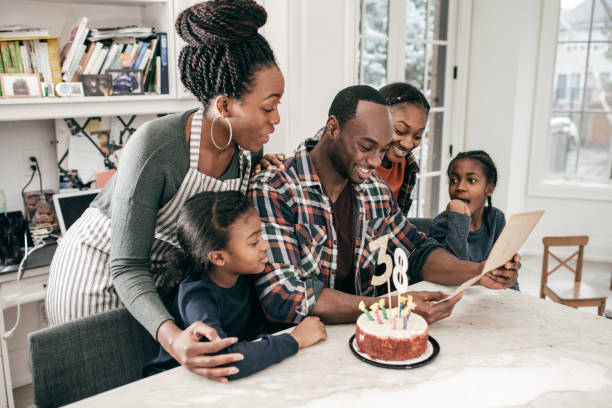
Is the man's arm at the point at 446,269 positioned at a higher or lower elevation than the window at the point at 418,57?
lower

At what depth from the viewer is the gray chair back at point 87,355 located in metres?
1.13

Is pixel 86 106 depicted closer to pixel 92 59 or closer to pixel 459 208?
pixel 92 59

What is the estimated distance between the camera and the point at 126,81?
2.35m

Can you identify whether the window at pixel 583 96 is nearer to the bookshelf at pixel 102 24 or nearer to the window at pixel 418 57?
the window at pixel 418 57

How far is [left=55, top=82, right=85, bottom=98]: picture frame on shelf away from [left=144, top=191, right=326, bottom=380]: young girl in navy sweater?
1248 mm

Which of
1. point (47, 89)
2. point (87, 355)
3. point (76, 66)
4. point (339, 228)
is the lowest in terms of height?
point (87, 355)

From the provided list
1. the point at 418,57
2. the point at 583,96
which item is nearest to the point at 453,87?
the point at 418,57

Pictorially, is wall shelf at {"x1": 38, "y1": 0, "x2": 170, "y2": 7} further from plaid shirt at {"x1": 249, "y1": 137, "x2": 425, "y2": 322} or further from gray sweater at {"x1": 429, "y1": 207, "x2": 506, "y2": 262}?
gray sweater at {"x1": 429, "y1": 207, "x2": 506, "y2": 262}

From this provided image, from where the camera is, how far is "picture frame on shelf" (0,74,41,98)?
2094 mm

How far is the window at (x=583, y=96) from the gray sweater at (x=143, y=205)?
158 inches

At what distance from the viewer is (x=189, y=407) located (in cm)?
91

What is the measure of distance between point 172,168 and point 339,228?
53cm

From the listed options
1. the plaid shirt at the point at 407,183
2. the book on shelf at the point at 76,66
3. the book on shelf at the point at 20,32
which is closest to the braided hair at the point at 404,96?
the plaid shirt at the point at 407,183

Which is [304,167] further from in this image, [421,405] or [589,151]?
[589,151]
